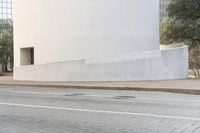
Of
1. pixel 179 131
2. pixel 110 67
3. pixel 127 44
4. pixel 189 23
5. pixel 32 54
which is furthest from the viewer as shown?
pixel 189 23

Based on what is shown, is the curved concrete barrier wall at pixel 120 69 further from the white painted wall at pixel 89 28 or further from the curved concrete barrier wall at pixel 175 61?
the white painted wall at pixel 89 28

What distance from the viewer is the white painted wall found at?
30359 millimetres

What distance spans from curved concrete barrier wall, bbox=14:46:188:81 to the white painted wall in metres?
1.48

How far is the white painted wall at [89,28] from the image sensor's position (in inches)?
1195

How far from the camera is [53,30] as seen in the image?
3131 centimetres

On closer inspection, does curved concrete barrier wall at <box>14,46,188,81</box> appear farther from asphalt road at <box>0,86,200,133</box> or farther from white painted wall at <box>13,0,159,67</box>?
asphalt road at <box>0,86,200,133</box>

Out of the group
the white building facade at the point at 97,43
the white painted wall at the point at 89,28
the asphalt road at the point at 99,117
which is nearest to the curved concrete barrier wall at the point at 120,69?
the white building facade at the point at 97,43

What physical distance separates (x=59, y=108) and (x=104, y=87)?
32.9 feet

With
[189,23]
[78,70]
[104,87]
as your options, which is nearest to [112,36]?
[78,70]

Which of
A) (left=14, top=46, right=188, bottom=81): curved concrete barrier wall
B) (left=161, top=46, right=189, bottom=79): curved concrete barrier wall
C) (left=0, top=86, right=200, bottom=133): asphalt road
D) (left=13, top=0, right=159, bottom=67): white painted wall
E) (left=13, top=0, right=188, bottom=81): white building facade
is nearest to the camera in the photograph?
(left=0, top=86, right=200, bottom=133): asphalt road

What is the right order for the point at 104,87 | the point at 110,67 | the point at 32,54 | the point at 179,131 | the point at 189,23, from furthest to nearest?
1. the point at 189,23
2. the point at 32,54
3. the point at 110,67
4. the point at 104,87
5. the point at 179,131

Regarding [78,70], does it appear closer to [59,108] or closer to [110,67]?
[110,67]

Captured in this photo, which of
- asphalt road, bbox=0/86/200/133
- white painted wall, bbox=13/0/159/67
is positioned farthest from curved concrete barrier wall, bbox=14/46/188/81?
asphalt road, bbox=0/86/200/133

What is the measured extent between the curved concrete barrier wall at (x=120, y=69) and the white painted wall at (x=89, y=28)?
148 cm
